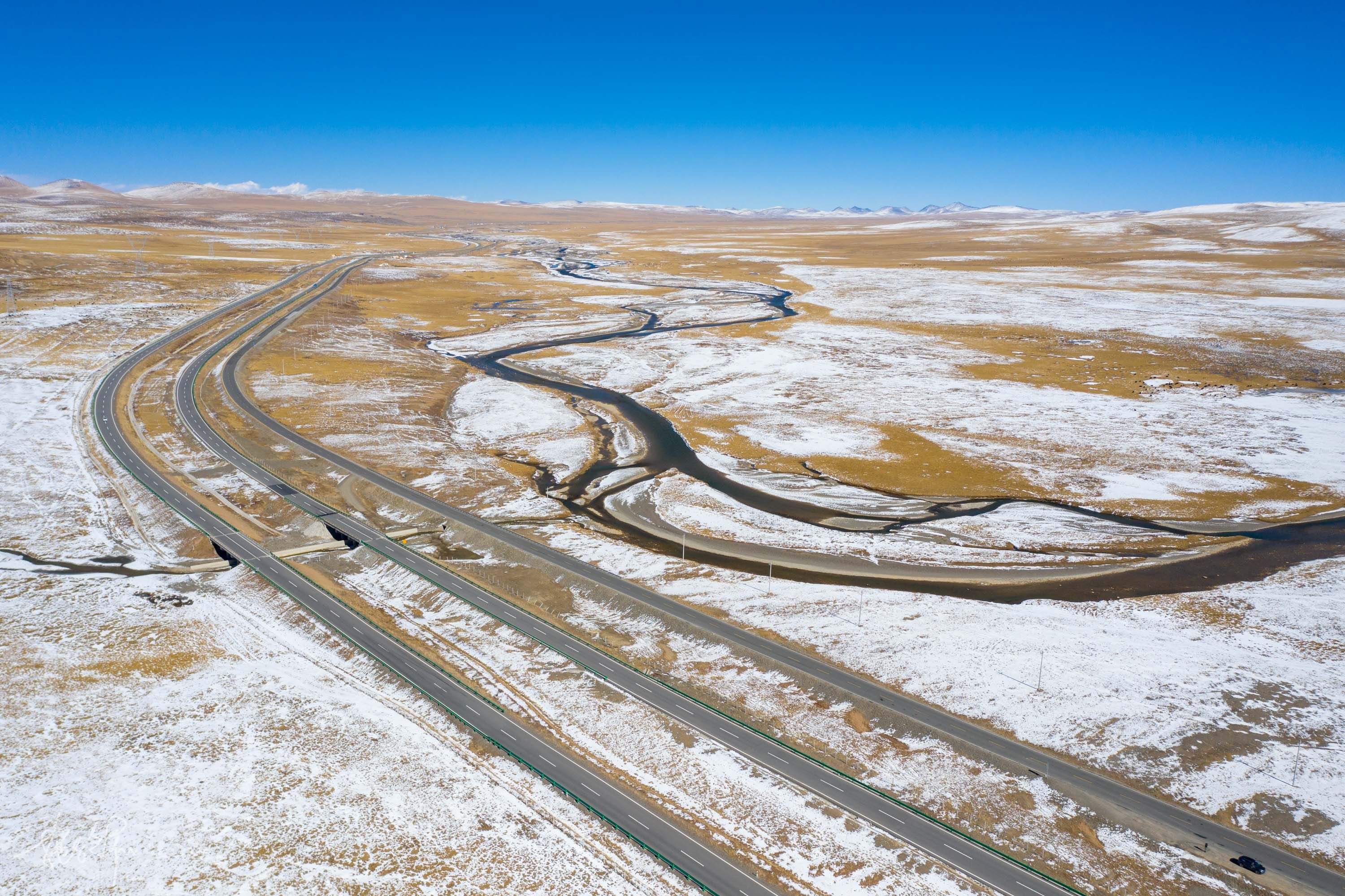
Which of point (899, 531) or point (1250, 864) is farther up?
point (899, 531)

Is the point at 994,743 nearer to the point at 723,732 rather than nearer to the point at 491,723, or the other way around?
the point at 723,732

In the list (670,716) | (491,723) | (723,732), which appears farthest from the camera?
(670,716)

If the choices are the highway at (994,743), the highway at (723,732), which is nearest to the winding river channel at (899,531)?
the highway at (994,743)

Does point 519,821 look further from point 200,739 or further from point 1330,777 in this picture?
point 1330,777

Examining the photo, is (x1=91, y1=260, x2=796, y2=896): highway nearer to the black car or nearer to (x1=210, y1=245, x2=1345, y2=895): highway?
(x1=210, y1=245, x2=1345, y2=895): highway

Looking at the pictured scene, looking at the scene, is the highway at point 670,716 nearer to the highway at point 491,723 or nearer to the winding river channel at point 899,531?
the highway at point 491,723

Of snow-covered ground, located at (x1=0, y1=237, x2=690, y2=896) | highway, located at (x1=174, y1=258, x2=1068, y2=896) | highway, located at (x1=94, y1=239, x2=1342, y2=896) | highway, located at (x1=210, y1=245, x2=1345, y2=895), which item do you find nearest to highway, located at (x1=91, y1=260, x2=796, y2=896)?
highway, located at (x1=94, y1=239, x2=1342, y2=896)

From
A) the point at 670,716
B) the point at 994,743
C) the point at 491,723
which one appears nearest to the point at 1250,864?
the point at 994,743
